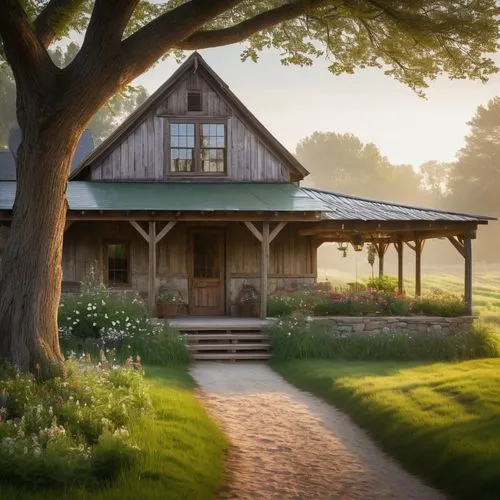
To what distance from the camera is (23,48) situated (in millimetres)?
9039

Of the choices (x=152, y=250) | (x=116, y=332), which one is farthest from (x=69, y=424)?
(x=152, y=250)

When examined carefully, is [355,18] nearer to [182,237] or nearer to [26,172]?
[26,172]

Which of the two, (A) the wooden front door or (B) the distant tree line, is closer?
(A) the wooden front door

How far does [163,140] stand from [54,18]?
12.0 m

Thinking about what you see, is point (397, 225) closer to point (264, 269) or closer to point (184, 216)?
point (264, 269)

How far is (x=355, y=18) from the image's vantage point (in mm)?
11805

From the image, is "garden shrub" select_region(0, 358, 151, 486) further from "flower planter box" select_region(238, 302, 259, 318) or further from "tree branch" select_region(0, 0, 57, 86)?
"flower planter box" select_region(238, 302, 259, 318)

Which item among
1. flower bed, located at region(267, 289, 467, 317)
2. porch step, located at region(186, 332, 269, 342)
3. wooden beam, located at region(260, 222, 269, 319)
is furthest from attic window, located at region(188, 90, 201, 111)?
porch step, located at region(186, 332, 269, 342)

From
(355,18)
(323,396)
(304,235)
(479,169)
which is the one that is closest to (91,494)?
(323,396)

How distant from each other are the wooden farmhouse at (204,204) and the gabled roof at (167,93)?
4 cm

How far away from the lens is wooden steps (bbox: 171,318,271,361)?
16.4m

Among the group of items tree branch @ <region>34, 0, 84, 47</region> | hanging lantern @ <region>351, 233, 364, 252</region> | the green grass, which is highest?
tree branch @ <region>34, 0, 84, 47</region>

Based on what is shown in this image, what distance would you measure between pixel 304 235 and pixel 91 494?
51.8 feet

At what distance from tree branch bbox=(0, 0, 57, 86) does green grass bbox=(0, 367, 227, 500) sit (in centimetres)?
484
